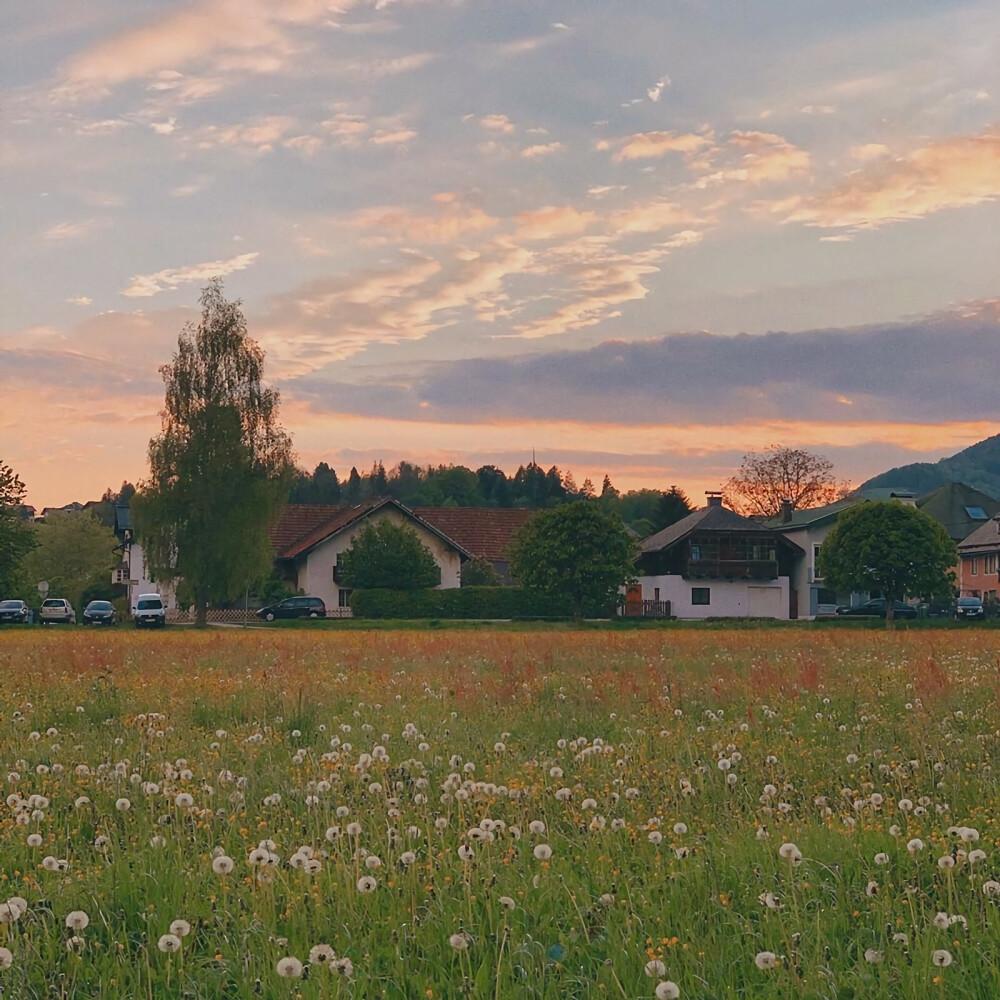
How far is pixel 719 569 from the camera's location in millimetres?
100125

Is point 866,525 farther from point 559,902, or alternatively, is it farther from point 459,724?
point 559,902

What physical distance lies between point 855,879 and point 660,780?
2947 mm

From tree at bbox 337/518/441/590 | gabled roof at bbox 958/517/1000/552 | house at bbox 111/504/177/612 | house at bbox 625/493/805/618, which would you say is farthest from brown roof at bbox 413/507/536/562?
gabled roof at bbox 958/517/1000/552

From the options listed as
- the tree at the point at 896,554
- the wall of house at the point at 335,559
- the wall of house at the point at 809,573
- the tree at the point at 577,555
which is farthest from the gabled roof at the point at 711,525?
the tree at the point at 577,555

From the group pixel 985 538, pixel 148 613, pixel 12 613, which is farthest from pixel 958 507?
pixel 12 613

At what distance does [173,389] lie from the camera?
237 feet

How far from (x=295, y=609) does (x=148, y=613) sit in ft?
40.9

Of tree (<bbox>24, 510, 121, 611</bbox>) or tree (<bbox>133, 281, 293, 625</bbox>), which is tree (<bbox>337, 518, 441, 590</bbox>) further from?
tree (<bbox>24, 510, 121, 611</bbox>)

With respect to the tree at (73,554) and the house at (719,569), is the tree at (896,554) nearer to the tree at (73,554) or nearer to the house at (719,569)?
the house at (719,569)

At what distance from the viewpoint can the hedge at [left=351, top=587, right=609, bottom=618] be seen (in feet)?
262

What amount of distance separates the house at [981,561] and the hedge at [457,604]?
5184 centimetres

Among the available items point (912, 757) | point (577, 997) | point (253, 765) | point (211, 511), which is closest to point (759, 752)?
point (912, 757)

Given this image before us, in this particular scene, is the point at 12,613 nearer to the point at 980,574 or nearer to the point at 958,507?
the point at 980,574

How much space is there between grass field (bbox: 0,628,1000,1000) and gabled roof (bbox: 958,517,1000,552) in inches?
4293
